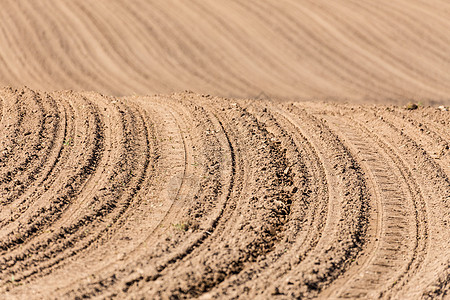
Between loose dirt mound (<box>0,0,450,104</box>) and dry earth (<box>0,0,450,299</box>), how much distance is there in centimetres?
6

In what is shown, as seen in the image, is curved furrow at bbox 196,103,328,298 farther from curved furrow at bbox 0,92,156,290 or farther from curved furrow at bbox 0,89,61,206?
curved furrow at bbox 0,89,61,206

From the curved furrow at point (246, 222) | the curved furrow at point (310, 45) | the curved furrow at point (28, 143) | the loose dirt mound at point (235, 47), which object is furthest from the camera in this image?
the curved furrow at point (310, 45)

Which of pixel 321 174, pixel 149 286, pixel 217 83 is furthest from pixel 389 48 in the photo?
pixel 149 286

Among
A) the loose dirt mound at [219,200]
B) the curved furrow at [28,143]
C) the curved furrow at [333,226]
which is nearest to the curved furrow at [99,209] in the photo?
the loose dirt mound at [219,200]

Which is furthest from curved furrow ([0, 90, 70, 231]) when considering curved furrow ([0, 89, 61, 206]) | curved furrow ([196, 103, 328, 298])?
curved furrow ([196, 103, 328, 298])

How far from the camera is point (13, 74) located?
36.1 ft

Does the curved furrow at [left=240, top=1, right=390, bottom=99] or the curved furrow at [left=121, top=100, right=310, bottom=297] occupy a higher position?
the curved furrow at [left=240, top=1, right=390, bottom=99]

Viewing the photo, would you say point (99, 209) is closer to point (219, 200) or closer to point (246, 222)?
point (219, 200)

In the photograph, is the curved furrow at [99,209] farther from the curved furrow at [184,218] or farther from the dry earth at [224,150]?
the curved furrow at [184,218]

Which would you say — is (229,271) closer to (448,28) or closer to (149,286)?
(149,286)

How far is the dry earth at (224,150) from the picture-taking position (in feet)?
18.7

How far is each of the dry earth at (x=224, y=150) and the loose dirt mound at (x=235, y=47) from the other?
56mm

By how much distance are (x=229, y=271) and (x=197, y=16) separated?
941 centimetres

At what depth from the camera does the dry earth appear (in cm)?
571
